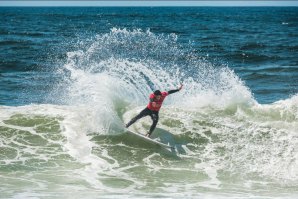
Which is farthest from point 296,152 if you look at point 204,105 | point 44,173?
point 44,173

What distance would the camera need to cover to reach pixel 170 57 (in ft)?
98.7

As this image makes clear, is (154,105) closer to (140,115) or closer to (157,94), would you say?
(157,94)

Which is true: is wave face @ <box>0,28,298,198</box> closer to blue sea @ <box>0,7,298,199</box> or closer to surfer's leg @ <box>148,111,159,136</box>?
blue sea @ <box>0,7,298,199</box>

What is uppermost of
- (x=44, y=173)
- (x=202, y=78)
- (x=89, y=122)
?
(x=202, y=78)

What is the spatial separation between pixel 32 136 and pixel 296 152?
7697 millimetres

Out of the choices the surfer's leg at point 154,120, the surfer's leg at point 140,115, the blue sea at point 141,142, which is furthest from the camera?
the surfer's leg at point 140,115

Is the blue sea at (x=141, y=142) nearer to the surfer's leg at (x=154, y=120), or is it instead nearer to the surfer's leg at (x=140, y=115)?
the surfer's leg at (x=140, y=115)

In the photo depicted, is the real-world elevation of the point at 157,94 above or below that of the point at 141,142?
above

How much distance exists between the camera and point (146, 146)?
42.4ft

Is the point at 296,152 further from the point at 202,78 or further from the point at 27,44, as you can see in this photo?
the point at 27,44

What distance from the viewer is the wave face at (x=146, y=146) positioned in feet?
33.3

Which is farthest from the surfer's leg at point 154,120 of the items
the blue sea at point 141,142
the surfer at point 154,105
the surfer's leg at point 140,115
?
the blue sea at point 141,142

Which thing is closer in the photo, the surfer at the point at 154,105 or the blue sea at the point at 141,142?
the blue sea at the point at 141,142

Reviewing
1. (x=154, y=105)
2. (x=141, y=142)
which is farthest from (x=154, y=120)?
(x=141, y=142)
